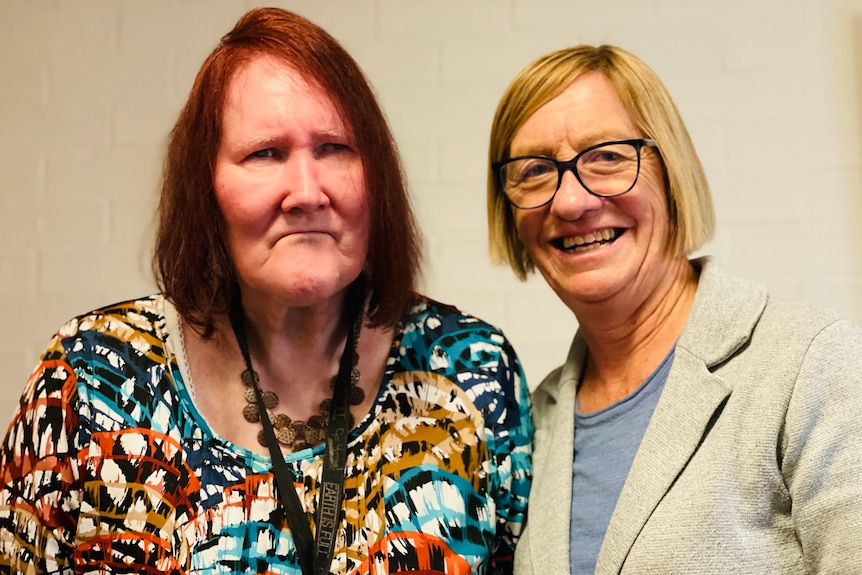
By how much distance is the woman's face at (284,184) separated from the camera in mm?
1140

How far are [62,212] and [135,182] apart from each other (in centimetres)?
22

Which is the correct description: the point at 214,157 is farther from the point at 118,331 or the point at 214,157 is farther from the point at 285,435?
the point at 285,435

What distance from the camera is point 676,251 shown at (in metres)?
1.28

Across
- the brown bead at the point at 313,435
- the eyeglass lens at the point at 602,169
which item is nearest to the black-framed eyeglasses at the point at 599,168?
the eyeglass lens at the point at 602,169

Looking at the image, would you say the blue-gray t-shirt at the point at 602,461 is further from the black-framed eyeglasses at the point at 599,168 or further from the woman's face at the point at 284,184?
the woman's face at the point at 284,184

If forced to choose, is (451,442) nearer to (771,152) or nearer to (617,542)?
(617,542)

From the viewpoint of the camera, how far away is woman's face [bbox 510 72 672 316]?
1244 mm

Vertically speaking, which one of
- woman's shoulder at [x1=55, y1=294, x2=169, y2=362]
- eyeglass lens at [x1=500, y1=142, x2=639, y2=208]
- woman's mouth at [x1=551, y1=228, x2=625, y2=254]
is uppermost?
eyeglass lens at [x1=500, y1=142, x2=639, y2=208]

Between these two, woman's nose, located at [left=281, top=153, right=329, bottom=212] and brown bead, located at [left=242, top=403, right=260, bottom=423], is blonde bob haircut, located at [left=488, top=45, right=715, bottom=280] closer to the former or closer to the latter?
woman's nose, located at [left=281, top=153, right=329, bottom=212]

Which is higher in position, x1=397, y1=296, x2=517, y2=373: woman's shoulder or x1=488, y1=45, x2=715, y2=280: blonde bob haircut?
x1=488, y1=45, x2=715, y2=280: blonde bob haircut

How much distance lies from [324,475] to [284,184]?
1.49ft

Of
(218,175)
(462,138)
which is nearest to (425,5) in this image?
(462,138)

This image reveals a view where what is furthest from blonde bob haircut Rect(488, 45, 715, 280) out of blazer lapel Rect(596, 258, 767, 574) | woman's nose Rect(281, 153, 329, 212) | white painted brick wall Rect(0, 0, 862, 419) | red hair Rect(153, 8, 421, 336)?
white painted brick wall Rect(0, 0, 862, 419)

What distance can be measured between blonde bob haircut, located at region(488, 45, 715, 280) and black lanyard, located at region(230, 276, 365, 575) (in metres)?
0.52
